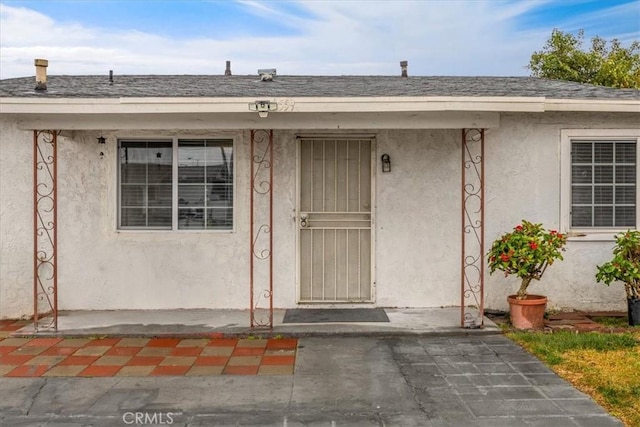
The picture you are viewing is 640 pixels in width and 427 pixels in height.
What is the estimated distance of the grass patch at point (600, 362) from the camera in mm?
3900

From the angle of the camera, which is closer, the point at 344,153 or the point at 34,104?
the point at 34,104

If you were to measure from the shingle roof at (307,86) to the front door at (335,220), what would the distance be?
0.83 m

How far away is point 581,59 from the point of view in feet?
70.1

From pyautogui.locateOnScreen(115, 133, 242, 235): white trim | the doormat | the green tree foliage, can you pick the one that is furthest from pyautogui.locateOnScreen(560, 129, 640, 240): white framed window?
the green tree foliage

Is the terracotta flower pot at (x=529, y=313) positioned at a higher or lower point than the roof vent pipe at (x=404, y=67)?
lower

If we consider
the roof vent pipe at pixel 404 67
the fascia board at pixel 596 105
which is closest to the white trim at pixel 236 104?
the fascia board at pixel 596 105

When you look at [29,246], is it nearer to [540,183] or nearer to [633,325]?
[540,183]

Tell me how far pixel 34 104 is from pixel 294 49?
1550cm

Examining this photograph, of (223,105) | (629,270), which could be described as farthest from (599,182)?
(223,105)

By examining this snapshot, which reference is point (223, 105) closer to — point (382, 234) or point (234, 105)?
point (234, 105)

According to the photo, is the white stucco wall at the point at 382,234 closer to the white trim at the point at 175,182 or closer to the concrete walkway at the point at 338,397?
the white trim at the point at 175,182

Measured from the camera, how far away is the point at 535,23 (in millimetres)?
21594

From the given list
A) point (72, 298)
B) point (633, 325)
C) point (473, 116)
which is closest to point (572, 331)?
point (633, 325)

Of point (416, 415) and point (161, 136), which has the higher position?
point (161, 136)
